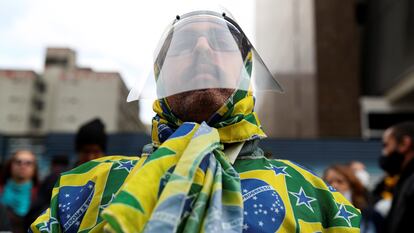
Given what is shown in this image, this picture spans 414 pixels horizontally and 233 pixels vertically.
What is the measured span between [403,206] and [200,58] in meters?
1.87

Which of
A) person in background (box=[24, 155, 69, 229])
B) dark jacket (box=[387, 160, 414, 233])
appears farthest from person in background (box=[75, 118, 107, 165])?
dark jacket (box=[387, 160, 414, 233])

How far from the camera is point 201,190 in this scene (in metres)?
0.91

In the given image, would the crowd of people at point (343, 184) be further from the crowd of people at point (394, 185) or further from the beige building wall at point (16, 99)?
the beige building wall at point (16, 99)

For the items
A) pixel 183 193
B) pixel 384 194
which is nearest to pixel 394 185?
pixel 384 194

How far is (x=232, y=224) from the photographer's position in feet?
2.93

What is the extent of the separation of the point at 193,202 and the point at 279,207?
23cm

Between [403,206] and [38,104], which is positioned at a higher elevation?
[403,206]

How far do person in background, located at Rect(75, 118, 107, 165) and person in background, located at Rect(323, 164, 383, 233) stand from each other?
1.63 m

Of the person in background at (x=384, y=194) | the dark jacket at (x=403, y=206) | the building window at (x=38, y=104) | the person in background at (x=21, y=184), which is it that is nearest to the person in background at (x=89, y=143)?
the person in background at (x=21, y=184)

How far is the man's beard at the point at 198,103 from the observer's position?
1091 mm

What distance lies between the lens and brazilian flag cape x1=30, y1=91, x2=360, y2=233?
0.85 meters

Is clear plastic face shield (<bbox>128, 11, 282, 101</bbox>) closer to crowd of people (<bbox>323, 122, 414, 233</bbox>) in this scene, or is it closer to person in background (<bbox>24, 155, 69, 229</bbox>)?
crowd of people (<bbox>323, 122, 414, 233</bbox>)

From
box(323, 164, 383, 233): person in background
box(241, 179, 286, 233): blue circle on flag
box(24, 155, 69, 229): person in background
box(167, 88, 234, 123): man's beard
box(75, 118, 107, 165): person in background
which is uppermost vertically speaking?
box(167, 88, 234, 123): man's beard

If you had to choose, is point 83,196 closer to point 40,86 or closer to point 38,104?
point 38,104
